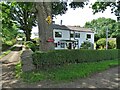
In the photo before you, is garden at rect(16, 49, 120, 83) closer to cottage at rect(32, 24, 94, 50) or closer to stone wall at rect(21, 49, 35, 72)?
stone wall at rect(21, 49, 35, 72)

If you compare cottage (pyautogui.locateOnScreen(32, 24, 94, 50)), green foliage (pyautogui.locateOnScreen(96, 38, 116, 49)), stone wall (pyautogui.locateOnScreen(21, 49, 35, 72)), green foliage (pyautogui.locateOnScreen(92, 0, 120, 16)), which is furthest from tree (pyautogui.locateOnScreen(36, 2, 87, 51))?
green foliage (pyautogui.locateOnScreen(96, 38, 116, 49))

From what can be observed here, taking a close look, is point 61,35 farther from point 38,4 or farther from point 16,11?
point 38,4

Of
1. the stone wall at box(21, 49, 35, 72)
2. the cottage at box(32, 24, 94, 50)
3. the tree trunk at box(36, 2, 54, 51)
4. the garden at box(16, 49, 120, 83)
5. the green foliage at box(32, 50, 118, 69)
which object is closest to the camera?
the garden at box(16, 49, 120, 83)

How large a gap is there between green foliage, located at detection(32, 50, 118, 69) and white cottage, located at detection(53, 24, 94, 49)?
31386 mm

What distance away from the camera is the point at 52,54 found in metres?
11.2

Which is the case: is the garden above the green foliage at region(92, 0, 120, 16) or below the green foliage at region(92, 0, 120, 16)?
below

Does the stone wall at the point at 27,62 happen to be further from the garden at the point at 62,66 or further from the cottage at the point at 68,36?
the cottage at the point at 68,36

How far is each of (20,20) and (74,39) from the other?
1657cm

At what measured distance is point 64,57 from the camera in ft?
39.9

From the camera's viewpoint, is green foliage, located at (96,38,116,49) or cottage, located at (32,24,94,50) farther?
cottage, located at (32,24,94,50)

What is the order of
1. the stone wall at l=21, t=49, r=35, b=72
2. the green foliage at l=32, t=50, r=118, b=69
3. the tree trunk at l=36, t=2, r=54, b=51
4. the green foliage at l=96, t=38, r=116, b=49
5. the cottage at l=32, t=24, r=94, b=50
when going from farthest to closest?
the cottage at l=32, t=24, r=94, b=50 < the green foliage at l=96, t=38, r=116, b=49 < the tree trunk at l=36, t=2, r=54, b=51 < the green foliage at l=32, t=50, r=118, b=69 < the stone wall at l=21, t=49, r=35, b=72

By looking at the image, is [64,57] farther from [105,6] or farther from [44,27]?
[105,6]

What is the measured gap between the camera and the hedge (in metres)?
10.7

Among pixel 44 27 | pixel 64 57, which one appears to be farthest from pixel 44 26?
pixel 64 57
